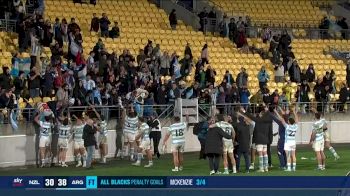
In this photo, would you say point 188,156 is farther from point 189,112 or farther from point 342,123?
point 342,123

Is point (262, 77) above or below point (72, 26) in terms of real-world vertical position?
below

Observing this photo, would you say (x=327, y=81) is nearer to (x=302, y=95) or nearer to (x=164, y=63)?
(x=302, y=95)

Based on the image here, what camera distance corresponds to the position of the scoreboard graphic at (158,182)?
27312 millimetres

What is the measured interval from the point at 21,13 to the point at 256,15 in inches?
648

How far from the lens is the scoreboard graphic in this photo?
89.6ft

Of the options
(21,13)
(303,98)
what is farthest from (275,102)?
(21,13)

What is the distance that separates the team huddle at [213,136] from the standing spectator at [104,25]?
22.8 ft

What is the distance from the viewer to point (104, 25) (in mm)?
44500

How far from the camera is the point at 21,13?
4075 cm

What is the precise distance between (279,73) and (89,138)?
51.3 ft

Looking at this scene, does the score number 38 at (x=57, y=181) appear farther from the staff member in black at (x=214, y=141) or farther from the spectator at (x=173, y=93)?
the spectator at (x=173, y=93)

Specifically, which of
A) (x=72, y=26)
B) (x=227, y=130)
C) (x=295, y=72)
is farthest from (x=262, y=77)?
(x=227, y=130)

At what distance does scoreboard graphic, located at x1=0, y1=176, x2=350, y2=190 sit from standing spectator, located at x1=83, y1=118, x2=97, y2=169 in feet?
20.8

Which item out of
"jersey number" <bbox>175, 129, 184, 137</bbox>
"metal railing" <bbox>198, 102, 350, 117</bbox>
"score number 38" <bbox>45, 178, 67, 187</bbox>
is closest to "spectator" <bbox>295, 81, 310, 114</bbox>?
"metal railing" <bbox>198, 102, 350, 117</bbox>
